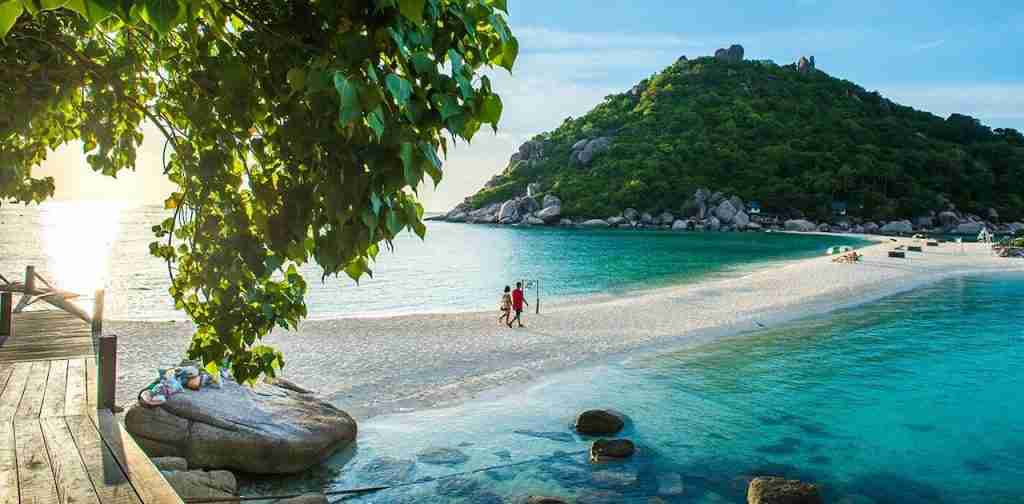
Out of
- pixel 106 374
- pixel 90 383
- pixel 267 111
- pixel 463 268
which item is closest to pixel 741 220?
pixel 463 268

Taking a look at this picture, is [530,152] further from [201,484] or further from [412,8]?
[412,8]

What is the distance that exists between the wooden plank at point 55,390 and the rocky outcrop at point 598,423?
9922mm

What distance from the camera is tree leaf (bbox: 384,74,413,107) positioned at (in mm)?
2541

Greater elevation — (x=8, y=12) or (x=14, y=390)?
(x=8, y=12)

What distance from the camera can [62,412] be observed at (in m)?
7.52

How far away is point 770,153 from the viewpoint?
14125 cm

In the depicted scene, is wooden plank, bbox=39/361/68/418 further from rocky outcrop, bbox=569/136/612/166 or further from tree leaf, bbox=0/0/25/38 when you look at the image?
rocky outcrop, bbox=569/136/612/166

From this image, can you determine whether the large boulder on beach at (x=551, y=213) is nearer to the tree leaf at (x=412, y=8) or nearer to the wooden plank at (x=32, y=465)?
the wooden plank at (x=32, y=465)

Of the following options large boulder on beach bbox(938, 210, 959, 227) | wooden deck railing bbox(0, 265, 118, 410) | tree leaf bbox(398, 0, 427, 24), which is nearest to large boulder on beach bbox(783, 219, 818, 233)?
large boulder on beach bbox(938, 210, 959, 227)

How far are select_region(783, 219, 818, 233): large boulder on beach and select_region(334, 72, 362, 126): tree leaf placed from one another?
13270cm

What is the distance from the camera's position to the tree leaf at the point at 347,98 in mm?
2271

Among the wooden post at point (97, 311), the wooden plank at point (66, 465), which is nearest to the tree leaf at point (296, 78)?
the wooden plank at point (66, 465)

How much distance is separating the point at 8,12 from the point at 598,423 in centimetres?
1422

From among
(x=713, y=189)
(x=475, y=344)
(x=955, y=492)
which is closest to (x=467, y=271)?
(x=475, y=344)
